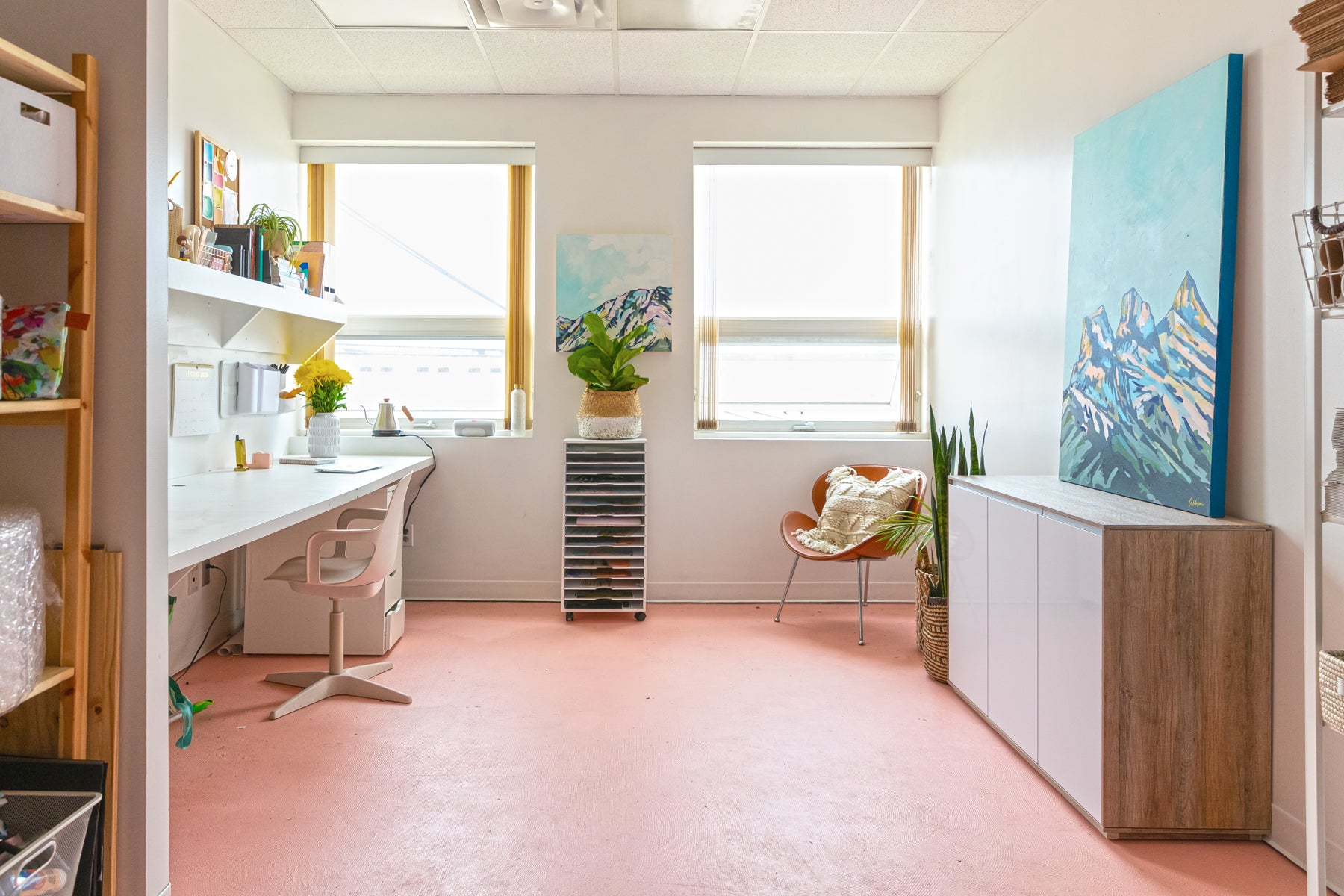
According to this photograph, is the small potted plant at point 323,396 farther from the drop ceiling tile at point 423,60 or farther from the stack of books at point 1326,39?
the stack of books at point 1326,39

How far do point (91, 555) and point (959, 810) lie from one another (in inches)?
83.4

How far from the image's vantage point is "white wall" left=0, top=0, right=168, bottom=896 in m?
1.59

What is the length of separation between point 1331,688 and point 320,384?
147 inches

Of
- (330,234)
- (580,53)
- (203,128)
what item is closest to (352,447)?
(330,234)

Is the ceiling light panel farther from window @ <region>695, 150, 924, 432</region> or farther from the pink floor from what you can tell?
the pink floor

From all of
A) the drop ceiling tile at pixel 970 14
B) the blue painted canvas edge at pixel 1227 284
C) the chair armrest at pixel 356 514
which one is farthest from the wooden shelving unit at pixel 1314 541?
the chair armrest at pixel 356 514

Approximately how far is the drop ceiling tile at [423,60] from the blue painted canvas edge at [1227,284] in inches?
112

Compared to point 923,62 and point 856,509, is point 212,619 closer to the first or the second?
point 856,509

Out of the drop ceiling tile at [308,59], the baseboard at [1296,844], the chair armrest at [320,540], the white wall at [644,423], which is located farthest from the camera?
the white wall at [644,423]

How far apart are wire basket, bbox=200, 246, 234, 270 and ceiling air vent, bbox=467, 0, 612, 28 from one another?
135cm

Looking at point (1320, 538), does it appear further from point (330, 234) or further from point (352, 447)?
point (330, 234)

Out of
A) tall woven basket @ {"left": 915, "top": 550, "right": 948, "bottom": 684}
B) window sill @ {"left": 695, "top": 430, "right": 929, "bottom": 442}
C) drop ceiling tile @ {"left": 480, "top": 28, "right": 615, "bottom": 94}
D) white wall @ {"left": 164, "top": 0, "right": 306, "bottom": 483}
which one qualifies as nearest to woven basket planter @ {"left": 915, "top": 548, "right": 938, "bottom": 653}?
tall woven basket @ {"left": 915, "top": 550, "right": 948, "bottom": 684}

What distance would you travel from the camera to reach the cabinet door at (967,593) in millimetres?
2783

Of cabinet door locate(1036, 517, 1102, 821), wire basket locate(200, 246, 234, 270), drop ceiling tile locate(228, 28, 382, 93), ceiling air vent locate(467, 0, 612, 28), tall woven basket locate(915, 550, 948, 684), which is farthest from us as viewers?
drop ceiling tile locate(228, 28, 382, 93)
